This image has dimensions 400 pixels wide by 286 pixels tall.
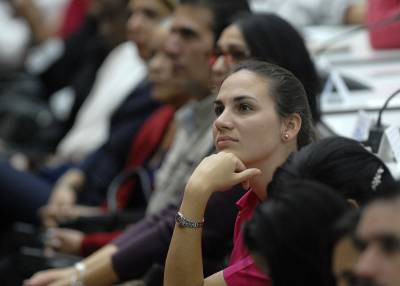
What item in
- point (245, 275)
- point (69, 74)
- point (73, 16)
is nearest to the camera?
point (245, 275)

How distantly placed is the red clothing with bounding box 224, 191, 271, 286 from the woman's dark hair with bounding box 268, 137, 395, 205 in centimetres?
13

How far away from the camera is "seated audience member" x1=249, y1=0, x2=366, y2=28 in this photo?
3682mm

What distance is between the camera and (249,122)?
165cm

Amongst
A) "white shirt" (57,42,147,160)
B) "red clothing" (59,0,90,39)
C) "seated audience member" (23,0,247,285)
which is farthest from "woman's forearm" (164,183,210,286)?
"red clothing" (59,0,90,39)

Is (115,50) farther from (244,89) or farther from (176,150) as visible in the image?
(244,89)

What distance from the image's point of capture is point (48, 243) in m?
2.99

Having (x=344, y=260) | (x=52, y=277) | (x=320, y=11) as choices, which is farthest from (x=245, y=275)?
(x=320, y=11)

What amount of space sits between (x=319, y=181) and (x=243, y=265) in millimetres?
255

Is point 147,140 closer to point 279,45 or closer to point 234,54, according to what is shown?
point 234,54

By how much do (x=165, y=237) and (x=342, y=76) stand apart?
2.92 feet

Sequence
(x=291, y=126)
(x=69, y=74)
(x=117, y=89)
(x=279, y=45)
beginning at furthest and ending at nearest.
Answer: (x=69, y=74)
(x=117, y=89)
(x=279, y=45)
(x=291, y=126)

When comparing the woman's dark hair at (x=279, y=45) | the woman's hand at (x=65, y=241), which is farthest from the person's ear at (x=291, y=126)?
the woman's hand at (x=65, y=241)

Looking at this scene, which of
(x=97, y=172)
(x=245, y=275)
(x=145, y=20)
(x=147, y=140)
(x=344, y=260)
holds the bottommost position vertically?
(x=97, y=172)

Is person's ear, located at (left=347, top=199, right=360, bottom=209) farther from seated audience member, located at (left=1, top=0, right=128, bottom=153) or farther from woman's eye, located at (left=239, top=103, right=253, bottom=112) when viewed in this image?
seated audience member, located at (left=1, top=0, right=128, bottom=153)
